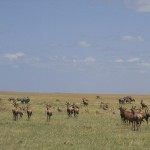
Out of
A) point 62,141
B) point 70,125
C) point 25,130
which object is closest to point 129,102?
point 70,125

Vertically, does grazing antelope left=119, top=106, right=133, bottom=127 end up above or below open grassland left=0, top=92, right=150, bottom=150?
above

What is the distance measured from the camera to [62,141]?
73.9 feet

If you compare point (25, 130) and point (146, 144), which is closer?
point (146, 144)

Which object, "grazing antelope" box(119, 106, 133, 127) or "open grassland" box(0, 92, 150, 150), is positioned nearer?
"open grassland" box(0, 92, 150, 150)

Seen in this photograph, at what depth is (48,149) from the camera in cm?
1989

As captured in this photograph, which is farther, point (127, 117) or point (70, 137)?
point (127, 117)

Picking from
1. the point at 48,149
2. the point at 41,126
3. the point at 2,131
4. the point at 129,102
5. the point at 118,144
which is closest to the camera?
the point at 48,149

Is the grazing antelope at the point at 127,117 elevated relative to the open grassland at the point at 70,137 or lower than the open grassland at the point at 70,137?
elevated

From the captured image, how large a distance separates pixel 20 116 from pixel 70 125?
7.85 meters

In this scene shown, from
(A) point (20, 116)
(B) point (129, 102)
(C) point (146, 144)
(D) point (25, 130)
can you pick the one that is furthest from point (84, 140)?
(B) point (129, 102)

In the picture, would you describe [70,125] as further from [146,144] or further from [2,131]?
[146,144]

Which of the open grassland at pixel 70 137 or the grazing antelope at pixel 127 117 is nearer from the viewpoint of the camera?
the open grassland at pixel 70 137

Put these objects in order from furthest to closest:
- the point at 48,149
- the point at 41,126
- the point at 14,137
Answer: the point at 41,126 < the point at 14,137 < the point at 48,149

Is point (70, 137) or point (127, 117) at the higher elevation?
point (127, 117)
